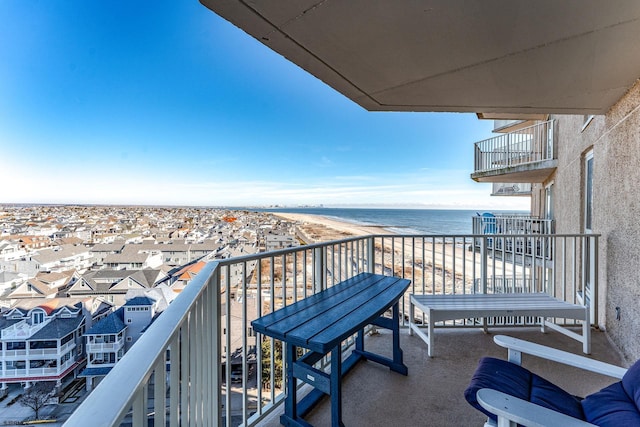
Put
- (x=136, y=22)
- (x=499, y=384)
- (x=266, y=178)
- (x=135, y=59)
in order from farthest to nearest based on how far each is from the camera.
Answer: (x=266, y=178), (x=135, y=59), (x=136, y=22), (x=499, y=384)

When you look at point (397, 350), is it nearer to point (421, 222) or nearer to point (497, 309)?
point (497, 309)

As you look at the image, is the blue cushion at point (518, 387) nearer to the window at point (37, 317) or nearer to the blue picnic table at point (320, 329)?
the blue picnic table at point (320, 329)

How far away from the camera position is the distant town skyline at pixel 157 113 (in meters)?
6.11

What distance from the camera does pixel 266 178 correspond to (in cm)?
3422

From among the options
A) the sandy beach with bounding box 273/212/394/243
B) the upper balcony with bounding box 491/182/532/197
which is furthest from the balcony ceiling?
the sandy beach with bounding box 273/212/394/243

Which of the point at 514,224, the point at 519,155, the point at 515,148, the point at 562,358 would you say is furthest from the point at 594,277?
the point at 515,148

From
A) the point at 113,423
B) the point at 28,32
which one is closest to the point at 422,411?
the point at 113,423

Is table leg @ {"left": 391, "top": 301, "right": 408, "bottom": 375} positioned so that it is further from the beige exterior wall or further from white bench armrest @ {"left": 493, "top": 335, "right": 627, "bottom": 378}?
the beige exterior wall

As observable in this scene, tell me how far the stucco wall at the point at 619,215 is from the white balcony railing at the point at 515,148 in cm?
343

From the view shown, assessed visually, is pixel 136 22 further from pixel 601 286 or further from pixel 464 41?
pixel 601 286

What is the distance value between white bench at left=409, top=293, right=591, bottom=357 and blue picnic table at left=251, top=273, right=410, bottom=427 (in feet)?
1.82

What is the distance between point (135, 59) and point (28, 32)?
4952 mm

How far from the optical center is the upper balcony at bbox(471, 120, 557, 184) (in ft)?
20.6

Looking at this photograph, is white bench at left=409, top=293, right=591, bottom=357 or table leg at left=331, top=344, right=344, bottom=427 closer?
table leg at left=331, top=344, right=344, bottom=427
